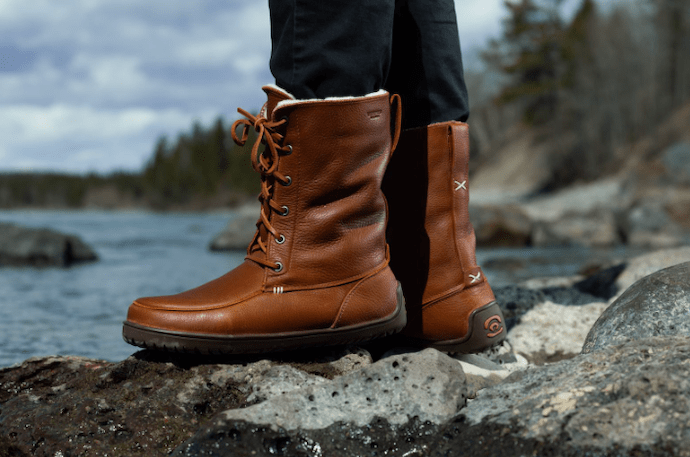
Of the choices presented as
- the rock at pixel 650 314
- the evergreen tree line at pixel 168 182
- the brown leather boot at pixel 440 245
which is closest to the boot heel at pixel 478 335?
the brown leather boot at pixel 440 245

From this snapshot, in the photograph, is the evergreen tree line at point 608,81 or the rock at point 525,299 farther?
the evergreen tree line at point 608,81

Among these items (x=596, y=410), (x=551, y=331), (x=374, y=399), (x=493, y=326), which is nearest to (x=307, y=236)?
(x=374, y=399)

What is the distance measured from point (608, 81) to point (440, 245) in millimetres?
25058

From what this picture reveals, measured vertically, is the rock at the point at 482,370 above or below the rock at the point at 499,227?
above

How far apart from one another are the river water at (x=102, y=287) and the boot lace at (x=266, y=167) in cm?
125

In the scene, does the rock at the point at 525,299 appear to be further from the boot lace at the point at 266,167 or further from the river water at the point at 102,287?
the river water at the point at 102,287

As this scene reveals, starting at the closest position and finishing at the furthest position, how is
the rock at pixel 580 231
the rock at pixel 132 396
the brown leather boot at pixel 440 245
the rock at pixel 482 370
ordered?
the rock at pixel 132 396, the rock at pixel 482 370, the brown leather boot at pixel 440 245, the rock at pixel 580 231

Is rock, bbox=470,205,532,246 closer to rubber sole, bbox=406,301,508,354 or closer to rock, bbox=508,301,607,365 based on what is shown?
rock, bbox=508,301,607,365

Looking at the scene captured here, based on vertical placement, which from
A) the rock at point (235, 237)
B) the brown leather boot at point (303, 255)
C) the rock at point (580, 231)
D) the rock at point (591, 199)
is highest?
the brown leather boot at point (303, 255)

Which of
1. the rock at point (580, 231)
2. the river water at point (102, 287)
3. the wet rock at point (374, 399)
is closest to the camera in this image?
the wet rock at point (374, 399)

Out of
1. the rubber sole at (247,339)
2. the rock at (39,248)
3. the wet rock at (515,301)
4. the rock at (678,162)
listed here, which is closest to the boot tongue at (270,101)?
the rubber sole at (247,339)

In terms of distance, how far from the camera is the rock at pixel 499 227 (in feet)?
39.3

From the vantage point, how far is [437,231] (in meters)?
2.05

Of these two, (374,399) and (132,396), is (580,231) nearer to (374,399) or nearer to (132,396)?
(374,399)
